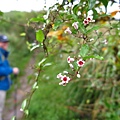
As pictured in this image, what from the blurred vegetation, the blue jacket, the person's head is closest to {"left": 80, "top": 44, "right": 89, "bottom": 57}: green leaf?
the blurred vegetation

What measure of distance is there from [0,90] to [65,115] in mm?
816

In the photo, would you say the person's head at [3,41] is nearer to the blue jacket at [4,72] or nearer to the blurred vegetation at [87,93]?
the blue jacket at [4,72]

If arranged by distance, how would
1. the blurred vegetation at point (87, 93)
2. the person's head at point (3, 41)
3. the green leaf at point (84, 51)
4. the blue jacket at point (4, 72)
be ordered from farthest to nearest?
the person's head at point (3, 41), the blue jacket at point (4, 72), the blurred vegetation at point (87, 93), the green leaf at point (84, 51)

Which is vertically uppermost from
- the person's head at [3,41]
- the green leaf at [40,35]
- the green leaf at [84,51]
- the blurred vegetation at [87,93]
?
the green leaf at [40,35]

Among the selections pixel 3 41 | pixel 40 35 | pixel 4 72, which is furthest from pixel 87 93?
pixel 40 35

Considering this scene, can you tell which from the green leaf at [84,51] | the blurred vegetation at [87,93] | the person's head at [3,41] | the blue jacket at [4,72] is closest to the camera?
the green leaf at [84,51]

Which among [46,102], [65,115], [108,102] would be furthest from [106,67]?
[46,102]

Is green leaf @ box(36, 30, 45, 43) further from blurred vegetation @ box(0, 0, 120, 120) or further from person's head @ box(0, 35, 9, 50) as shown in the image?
person's head @ box(0, 35, 9, 50)

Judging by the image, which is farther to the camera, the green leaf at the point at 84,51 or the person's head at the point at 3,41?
the person's head at the point at 3,41

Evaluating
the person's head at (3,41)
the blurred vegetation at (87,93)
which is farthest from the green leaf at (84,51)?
the person's head at (3,41)

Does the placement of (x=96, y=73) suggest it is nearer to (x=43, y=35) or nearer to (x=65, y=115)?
(x=65, y=115)

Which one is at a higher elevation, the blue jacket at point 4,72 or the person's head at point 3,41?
the person's head at point 3,41

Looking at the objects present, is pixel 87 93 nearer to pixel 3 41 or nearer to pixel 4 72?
pixel 4 72

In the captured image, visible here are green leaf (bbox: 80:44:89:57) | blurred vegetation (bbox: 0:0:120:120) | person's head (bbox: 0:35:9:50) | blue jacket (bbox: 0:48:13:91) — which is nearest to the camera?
green leaf (bbox: 80:44:89:57)
